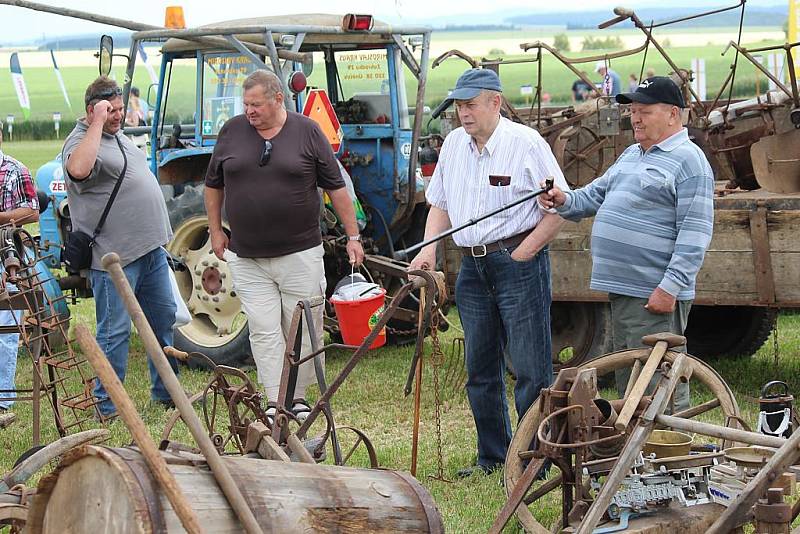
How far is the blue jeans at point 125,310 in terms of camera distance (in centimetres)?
641

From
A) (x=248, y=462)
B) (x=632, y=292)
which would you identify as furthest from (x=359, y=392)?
(x=248, y=462)

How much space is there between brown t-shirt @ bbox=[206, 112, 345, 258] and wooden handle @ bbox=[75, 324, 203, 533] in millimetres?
3061

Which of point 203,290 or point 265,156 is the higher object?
point 265,156

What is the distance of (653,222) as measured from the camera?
180 inches

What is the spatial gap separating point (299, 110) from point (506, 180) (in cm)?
299

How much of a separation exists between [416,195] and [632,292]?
11.7 feet

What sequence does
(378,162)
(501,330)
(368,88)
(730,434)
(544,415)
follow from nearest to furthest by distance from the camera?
1. (730,434)
2. (544,415)
3. (501,330)
4. (378,162)
5. (368,88)

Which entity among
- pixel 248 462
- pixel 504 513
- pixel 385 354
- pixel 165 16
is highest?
pixel 165 16

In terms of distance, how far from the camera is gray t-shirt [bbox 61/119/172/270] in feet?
20.7

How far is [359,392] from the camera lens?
714 centimetres

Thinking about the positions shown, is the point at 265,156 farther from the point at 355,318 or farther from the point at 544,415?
the point at 544,415

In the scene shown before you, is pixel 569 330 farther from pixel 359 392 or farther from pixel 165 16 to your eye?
pixel 165 16

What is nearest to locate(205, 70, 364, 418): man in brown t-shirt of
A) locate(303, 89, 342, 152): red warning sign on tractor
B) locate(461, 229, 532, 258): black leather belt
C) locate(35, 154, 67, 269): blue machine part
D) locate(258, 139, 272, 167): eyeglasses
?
locate(258, 139, 272, 167): eyeglasses

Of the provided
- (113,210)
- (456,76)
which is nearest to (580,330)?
(113,210)
